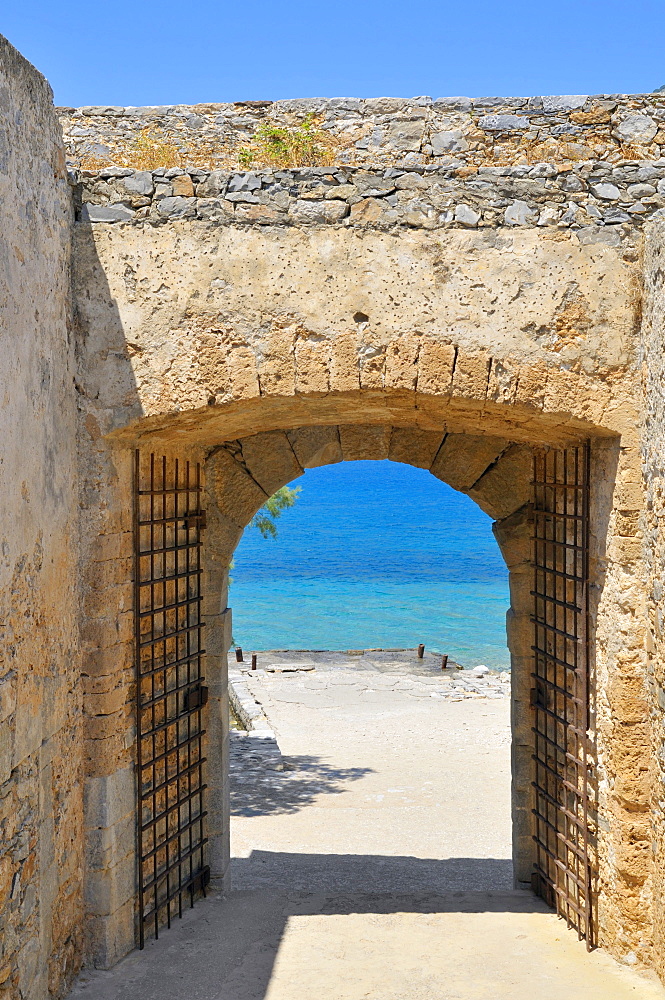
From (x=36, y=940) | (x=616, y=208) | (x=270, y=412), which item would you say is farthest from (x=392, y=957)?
(x=616, y=208)

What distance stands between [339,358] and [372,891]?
3656 mm

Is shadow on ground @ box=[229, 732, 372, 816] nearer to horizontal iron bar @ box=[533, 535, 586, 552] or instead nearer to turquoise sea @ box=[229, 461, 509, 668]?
horizontal iron bar @ box=[533, 535, 586, 552]

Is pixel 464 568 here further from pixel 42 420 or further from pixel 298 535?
pixel 42 420

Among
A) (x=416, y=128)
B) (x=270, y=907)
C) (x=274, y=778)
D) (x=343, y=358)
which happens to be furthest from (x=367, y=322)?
(x=274, y=778)

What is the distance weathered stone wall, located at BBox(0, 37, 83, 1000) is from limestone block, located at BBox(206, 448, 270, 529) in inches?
64.1

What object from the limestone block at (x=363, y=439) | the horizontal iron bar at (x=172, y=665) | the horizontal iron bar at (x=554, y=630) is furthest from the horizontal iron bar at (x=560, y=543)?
the horizontal iron bar at (x=172, y=665)

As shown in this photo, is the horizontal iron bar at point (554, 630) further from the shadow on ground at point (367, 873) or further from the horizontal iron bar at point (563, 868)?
the shadow on ground at point (367, 873)

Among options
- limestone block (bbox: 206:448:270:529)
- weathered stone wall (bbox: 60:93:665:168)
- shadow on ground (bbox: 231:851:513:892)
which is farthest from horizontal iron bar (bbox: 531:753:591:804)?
weathered stone wall (bbox: 60:93:665:168)

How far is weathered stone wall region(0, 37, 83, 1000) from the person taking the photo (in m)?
3.35

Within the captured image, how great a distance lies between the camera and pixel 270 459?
5824mm

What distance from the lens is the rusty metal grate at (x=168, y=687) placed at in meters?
4.59

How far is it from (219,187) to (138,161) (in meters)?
0.58

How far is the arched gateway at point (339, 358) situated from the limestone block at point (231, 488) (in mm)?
1076

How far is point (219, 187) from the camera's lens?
4199mm
